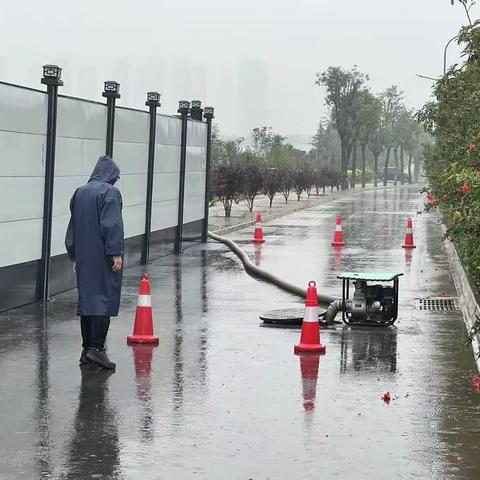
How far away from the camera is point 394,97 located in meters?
150

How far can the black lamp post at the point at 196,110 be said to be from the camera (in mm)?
26359

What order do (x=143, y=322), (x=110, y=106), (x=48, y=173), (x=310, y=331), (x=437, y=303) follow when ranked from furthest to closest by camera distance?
(x=110, y=106)
(x=437, y=303)
(x=48, y=173)
(x=143, y=322)
(x=310, y=331)

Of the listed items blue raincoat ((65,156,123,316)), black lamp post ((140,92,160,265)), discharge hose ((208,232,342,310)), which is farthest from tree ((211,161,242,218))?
blue raincoat ((65,156,123,316))

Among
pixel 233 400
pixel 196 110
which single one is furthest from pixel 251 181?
pixel 233 400

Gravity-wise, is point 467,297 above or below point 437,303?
above

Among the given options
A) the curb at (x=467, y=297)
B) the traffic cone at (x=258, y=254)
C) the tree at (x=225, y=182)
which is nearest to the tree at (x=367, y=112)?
the tree at (x=225, y=182)

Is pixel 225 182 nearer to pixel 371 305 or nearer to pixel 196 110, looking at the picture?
pixel 196 110

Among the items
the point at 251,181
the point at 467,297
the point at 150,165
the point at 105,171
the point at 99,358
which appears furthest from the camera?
the point at 251,181

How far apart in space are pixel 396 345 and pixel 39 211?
5398mm

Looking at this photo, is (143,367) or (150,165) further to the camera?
(150,165)

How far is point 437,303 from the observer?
15.9 m

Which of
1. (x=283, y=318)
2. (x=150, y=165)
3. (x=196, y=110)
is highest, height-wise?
(x=196, y=110)

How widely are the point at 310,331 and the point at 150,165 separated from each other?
33.9 ft

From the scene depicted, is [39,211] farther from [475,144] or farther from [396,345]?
[475,144]
